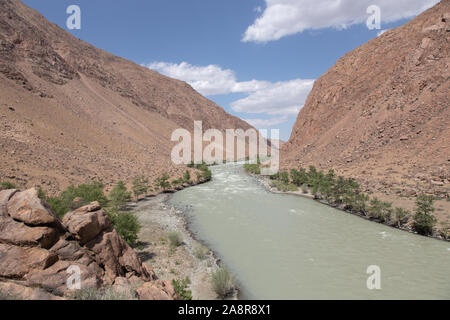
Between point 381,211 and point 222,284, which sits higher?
point 381,211

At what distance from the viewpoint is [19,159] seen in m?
24.2

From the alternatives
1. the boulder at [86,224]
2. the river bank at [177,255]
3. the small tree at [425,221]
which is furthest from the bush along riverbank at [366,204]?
the boulder at [86,224]

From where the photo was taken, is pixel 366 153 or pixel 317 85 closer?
pixel 366 153

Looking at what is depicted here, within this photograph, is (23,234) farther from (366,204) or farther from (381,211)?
(366,204)

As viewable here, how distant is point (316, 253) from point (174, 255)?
296 inches

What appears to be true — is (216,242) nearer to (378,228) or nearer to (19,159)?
(378,228)

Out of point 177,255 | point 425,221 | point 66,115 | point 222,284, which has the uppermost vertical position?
point 66,115

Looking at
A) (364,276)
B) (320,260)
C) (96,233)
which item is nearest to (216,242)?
(320,260)

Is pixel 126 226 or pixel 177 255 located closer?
pixel 177 255

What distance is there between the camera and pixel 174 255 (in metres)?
12.9

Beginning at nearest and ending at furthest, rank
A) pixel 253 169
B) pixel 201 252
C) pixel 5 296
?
1. pixel 5 296
2. pixel 201 252
3. pixel 253 169

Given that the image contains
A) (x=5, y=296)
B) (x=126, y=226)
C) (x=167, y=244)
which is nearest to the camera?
(x=5, y=296)

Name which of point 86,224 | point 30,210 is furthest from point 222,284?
point 30,210
